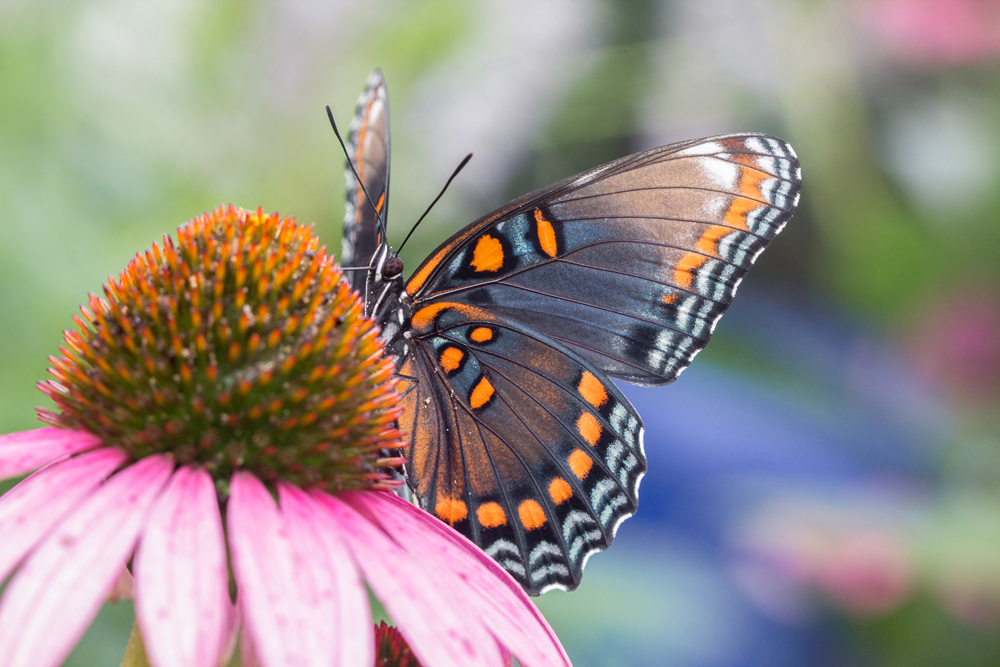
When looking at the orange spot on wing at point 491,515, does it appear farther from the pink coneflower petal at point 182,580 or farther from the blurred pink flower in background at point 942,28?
the blurred pink flower in background at point 942,28

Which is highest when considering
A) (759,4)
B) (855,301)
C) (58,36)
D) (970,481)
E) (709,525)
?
(58,36)

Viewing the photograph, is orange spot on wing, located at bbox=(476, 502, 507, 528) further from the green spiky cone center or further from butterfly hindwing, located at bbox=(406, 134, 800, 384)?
the green spiky cone center

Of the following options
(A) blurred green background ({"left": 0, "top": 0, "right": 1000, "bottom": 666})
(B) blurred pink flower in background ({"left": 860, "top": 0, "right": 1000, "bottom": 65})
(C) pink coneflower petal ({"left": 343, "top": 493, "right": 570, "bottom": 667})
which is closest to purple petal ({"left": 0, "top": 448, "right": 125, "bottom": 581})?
(C) pink coneflower petal ({"left": 343, "top": 493, "right": 570, "bottom": 667})

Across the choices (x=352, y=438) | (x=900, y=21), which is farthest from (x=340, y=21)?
(x=352, y=438)

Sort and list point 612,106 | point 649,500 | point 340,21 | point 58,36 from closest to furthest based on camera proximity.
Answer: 1. point 58,36
2. point 649,500
3. point 340,21
4. point 612,106

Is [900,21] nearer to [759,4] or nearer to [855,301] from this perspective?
[855,301]

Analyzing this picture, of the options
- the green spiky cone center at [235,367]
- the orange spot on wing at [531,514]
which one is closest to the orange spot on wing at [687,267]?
the orange spot on wing at [531,514]

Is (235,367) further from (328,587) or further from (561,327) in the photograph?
(561,327)
